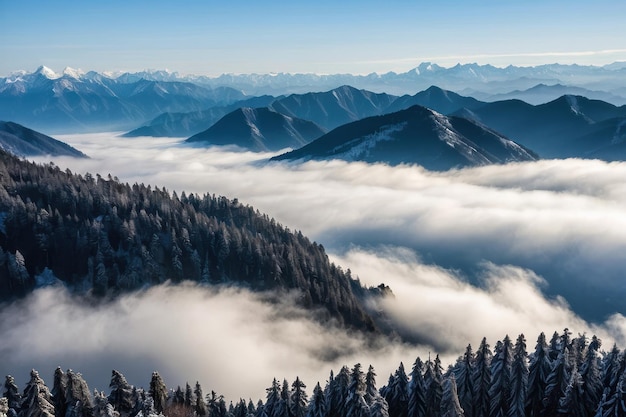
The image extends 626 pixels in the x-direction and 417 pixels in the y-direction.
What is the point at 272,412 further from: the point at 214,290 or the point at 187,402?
the point at 214,290

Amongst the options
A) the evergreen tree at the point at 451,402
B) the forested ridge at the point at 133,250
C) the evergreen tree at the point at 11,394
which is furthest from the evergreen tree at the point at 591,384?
the forested ridge at the point at 133,250

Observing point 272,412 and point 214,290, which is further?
point 214,290

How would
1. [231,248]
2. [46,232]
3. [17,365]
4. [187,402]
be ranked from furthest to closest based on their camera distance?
[231,248]
[46,232]
[17,365]
[187,402]

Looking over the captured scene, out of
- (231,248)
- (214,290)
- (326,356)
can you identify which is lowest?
(326,356)

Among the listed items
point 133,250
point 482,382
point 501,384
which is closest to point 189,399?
point 482,382

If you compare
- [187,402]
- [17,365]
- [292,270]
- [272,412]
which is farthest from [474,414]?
[17,365]

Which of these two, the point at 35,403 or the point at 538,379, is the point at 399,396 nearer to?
the point at 538,379

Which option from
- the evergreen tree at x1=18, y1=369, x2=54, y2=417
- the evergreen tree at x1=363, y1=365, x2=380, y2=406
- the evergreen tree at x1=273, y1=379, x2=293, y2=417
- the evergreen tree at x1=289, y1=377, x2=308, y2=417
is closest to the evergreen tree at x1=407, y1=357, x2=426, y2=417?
the evergreen tree at x1=363, y1=365, x2=380, y2=406
